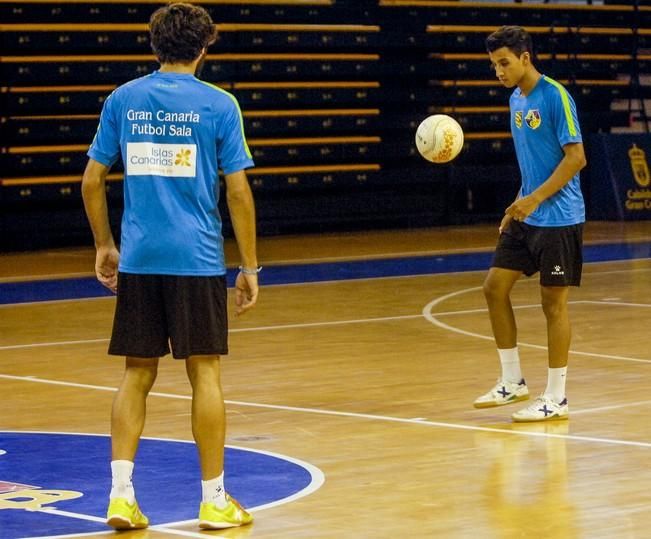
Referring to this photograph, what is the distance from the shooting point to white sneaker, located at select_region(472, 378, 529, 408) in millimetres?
8492

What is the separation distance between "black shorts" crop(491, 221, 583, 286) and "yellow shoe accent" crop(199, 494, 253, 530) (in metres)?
2.88

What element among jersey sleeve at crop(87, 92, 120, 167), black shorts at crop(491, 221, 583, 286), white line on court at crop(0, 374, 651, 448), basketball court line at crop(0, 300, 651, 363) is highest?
jersey sleeve at crop(87, 92, 120, 167)

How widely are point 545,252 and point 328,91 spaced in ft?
46.9

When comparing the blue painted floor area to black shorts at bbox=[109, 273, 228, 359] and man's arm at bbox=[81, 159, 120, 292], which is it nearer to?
man's arm at bbox=[81, 159, 120, 292]

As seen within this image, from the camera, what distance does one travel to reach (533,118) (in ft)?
27.0

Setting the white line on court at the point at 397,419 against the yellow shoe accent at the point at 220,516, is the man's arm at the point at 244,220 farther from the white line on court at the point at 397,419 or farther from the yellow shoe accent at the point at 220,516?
the white line on court at the point at 397,419

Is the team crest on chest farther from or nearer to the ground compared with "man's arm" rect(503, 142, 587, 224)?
farther from the ground

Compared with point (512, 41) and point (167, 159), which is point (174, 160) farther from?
point (512, 41)

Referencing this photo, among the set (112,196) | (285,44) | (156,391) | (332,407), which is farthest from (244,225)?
(285,44)

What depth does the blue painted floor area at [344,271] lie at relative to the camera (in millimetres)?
15195

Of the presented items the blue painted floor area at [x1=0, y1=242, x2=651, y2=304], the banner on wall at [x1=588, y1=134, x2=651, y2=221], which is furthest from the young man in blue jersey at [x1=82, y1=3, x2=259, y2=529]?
the banner on wall at [x1=588, y1=134, x2=651, y2=221]

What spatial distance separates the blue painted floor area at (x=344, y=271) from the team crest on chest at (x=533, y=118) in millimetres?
7384

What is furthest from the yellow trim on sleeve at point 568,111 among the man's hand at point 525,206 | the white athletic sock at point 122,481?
the white athletic sock at point 122,481

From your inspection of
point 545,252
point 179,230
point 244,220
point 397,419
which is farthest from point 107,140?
point 545,252
